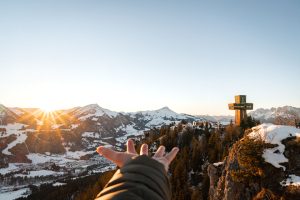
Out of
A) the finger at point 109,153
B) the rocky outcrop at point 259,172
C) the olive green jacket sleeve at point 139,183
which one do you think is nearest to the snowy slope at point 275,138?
the rocky outcrop at point 259,172

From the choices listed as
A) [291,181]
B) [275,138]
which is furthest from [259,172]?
[275,138]

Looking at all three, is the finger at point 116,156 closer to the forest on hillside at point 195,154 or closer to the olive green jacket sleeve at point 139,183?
the olive green jacket sleeve at point 139,183

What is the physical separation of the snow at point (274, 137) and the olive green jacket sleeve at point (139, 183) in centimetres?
2139

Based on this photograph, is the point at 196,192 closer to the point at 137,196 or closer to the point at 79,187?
the point at 137,196

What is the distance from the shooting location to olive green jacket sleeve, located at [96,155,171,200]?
206 cm

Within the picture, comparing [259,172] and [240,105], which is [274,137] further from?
[240,105]

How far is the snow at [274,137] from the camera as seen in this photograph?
21.9 metres

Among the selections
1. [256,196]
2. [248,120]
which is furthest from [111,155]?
[248,120]

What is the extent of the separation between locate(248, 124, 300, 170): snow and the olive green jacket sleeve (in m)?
21.4

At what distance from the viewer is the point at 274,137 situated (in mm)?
23094

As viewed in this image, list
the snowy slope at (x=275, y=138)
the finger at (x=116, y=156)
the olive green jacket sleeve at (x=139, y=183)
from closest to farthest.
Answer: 1. the olive green jacket sleeve at (x=139, y=183)
2. the finger at (x=116, y=156)
3. the snowy slope at (x=275, y=138)

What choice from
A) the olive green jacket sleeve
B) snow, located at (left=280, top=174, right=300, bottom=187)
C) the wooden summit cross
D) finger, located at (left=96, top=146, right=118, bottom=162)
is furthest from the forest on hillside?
the olive green jacket sleeve

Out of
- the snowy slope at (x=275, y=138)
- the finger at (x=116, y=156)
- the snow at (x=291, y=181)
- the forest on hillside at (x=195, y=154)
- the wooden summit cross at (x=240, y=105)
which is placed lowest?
the forest on hillside at (x=195, y=154)

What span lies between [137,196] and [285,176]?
2140 centimetres
